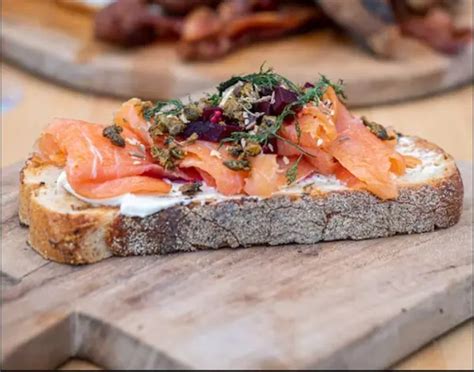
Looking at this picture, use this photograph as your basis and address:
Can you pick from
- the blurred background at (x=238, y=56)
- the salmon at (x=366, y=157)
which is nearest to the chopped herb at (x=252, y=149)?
the salmon at (x=366, y=157)

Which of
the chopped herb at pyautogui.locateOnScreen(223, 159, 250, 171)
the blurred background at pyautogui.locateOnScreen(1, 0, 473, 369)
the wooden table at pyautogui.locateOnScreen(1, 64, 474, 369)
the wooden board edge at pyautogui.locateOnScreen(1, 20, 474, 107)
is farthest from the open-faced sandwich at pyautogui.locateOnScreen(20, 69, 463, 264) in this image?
the wooden board edge at pyautogui.locateOnScreen(1, 20, 474, 107)

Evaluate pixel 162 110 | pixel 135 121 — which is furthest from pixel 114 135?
pixel 162 110

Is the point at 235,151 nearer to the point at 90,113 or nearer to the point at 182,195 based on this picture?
the point at 182,195

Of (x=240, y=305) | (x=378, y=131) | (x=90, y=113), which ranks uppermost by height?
(x=378, y=131)

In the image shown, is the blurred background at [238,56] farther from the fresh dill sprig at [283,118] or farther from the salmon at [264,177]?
the salmon at [264,177]

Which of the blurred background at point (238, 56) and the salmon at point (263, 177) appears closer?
the salmon at point (263, 177)

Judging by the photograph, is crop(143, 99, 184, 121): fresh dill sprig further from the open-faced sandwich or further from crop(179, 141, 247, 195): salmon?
crop(179, 141, 247, 195): salmon
